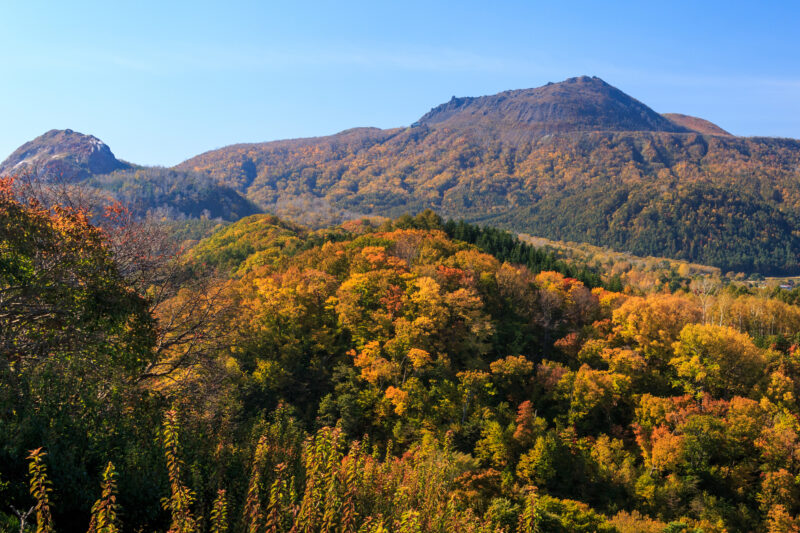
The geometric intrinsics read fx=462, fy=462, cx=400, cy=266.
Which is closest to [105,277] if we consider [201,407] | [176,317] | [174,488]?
[201,407]

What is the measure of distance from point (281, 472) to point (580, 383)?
33103mm

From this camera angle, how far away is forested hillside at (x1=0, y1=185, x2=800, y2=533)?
942 cm

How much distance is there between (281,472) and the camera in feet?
36.0

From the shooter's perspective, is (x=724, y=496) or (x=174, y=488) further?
(x=724, y=496)

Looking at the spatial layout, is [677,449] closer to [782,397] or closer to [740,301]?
[782,397]

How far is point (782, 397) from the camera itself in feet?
127

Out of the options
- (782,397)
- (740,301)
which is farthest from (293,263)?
(740,301)

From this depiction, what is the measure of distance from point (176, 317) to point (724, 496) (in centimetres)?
3871

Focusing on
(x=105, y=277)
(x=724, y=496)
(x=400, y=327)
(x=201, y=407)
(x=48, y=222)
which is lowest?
(x=724, y=496)

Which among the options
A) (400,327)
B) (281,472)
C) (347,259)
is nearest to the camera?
(281,472)

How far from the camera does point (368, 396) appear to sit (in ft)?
111

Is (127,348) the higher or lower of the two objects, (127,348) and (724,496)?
the higher

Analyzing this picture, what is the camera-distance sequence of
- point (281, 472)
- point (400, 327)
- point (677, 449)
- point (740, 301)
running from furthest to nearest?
point (740, 301) < point (400, 327) < point (677, 449) < point (281, 472)

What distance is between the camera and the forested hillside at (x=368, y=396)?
371 inches
